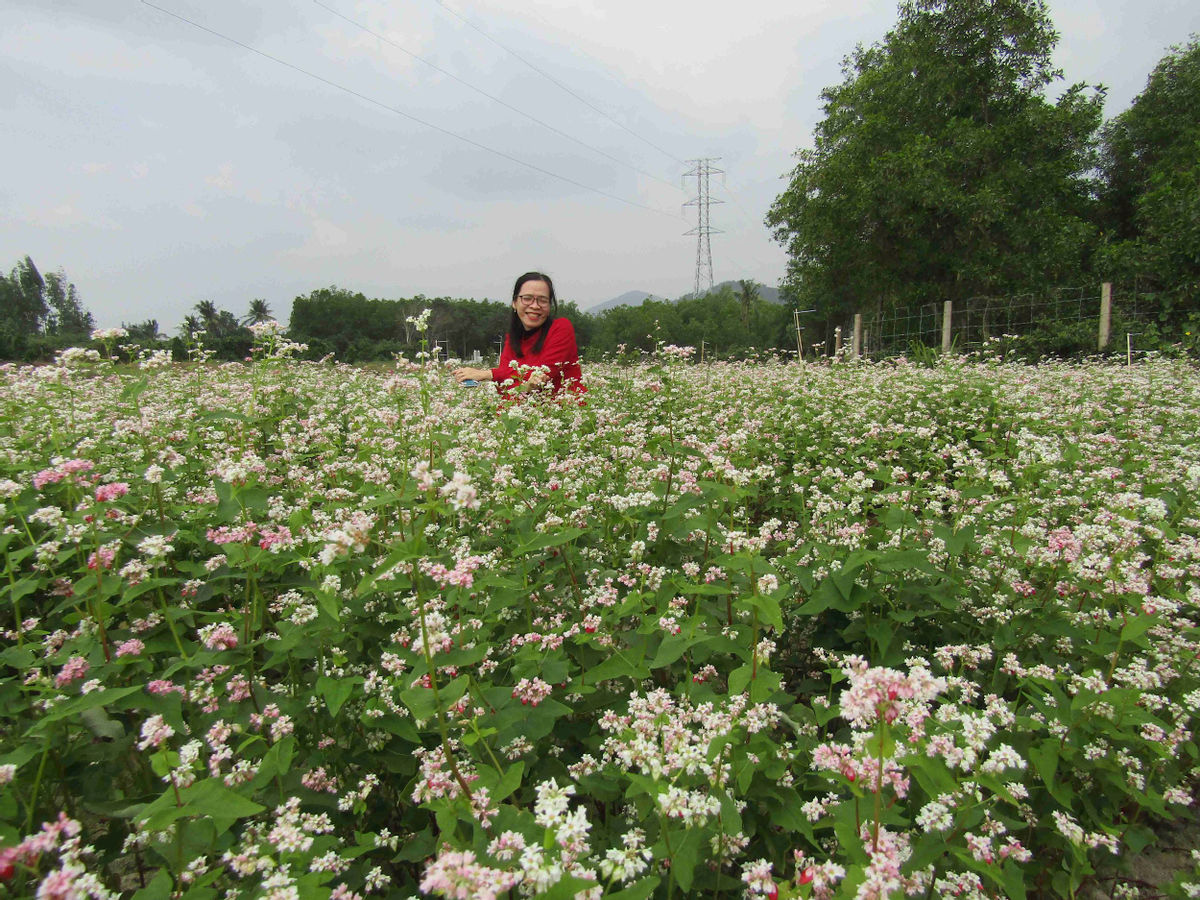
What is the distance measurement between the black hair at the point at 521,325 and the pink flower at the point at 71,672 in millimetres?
7000

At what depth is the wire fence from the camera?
690 inches

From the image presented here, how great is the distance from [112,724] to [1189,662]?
4264mm

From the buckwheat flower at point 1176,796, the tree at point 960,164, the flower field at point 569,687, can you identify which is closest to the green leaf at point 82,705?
the flower field at point 569,687

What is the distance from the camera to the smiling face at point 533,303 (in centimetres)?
863

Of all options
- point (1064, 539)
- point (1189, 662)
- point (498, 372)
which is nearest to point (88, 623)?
point (1064, 539)

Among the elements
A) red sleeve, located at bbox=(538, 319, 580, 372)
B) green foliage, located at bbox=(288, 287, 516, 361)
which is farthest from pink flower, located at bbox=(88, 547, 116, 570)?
green foliage, located at bbox=(288, 287, 516, 361)

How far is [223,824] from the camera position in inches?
62.7

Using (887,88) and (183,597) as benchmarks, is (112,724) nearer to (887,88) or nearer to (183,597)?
(183,597)

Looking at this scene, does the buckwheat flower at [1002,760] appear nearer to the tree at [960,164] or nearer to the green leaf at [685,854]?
the green leaf at [685,854]

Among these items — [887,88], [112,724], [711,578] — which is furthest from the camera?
[887,88]

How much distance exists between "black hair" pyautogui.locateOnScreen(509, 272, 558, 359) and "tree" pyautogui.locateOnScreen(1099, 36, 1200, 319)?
19.8 meters

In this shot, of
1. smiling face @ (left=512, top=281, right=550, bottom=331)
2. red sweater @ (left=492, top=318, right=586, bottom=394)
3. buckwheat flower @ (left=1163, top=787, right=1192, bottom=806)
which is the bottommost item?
buckwheat flower @ (left=1163, top=787, right=1192, bottom=806)

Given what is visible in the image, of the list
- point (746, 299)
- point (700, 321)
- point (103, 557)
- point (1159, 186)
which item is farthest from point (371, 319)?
point (103, 557)

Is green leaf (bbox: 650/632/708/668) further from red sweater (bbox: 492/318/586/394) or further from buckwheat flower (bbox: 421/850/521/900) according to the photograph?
red sweater (bbox: 492/318/586/394)
